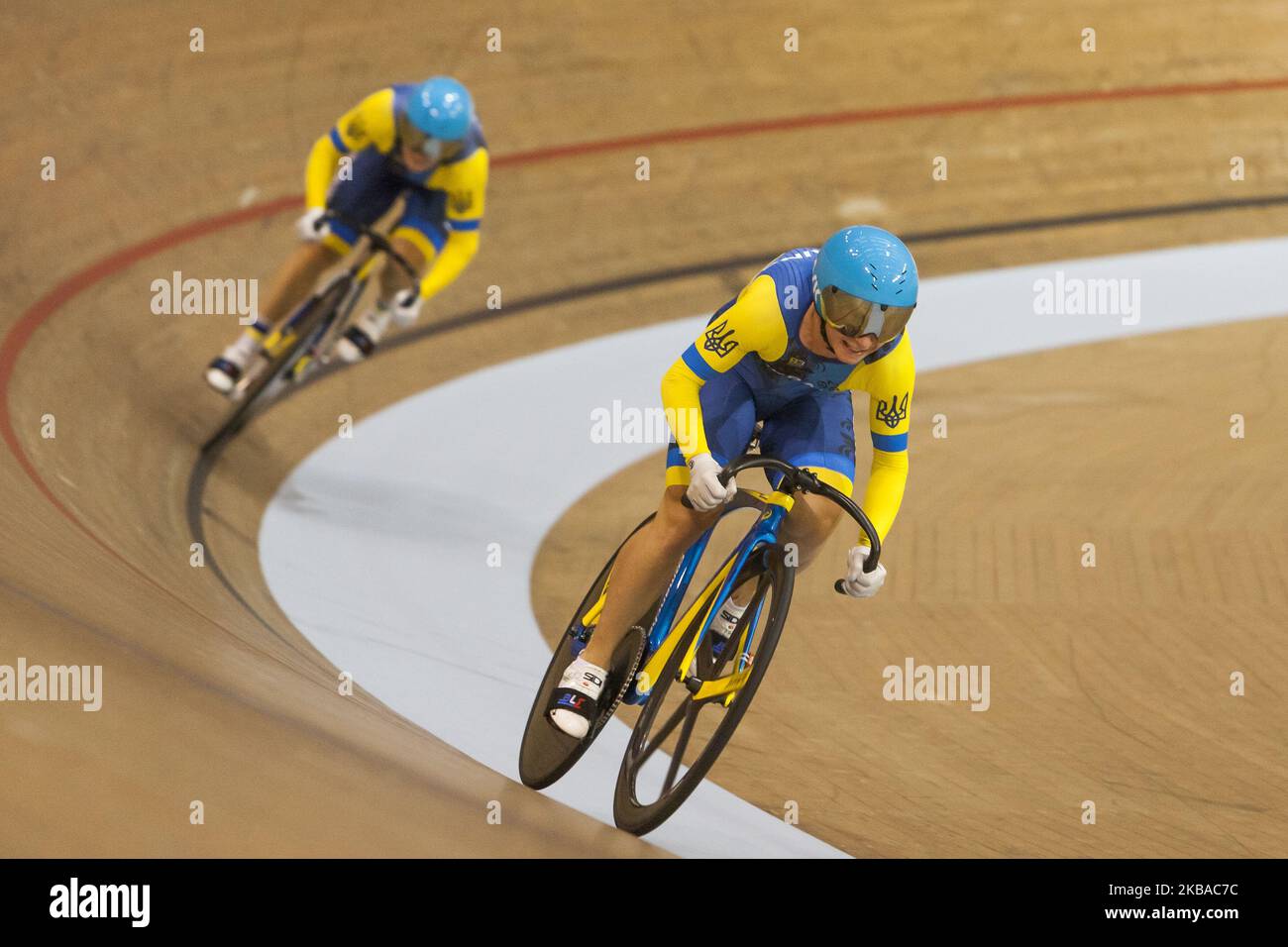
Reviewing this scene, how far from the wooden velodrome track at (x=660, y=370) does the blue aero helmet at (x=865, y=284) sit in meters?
1.00

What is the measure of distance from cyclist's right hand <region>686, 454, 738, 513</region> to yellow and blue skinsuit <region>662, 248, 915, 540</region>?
46mm

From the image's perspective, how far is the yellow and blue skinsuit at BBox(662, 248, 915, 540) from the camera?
270cm

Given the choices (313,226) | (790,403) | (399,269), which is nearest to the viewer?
(790,403)

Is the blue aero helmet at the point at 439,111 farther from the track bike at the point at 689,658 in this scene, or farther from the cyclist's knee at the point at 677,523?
the cyclist's knee at the point at 677,523

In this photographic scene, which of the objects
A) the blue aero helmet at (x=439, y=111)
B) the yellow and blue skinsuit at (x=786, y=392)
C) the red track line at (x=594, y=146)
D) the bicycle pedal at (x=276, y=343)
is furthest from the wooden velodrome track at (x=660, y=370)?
the blue aero helmet at (x=439, y=111)

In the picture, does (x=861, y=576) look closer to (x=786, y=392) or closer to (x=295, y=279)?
(x=786, y=392)

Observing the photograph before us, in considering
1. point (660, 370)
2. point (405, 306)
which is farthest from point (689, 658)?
point (660, 370)

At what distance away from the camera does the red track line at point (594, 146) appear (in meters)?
4.86

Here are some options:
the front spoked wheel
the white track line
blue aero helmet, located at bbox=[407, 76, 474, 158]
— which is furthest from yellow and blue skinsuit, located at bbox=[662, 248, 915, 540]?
blue aero helmet, located at bbox=[407, 76, 474, 158]

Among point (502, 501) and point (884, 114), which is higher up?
point (884, 114)

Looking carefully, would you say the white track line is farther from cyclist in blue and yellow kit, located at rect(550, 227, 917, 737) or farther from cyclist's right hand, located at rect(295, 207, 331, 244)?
cyclist's right hand, located at rect(295, 207, 331, 244)

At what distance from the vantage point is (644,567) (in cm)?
281

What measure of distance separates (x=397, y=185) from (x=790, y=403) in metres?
2.30

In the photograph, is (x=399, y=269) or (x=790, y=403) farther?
(x=399, y=269)
